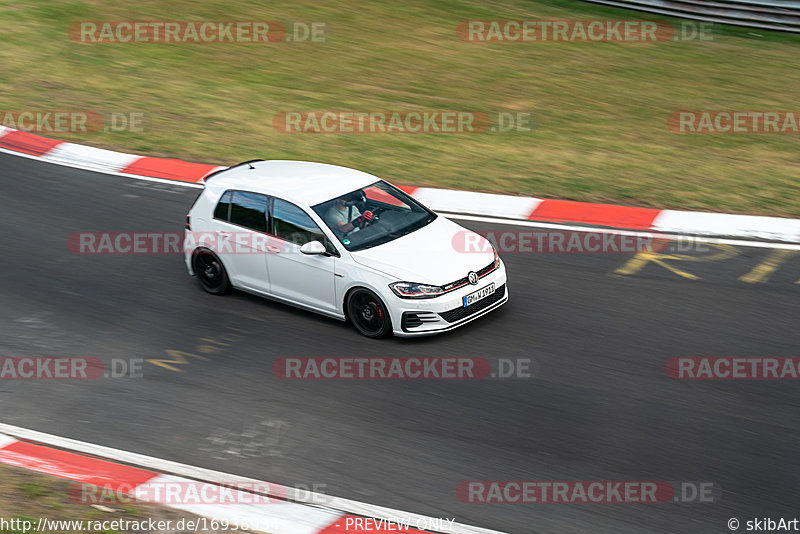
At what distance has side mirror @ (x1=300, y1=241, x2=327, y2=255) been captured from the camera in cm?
959

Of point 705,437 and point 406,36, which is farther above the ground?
point 406,36

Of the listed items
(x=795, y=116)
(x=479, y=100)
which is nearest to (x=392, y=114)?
(x=479, y=100)

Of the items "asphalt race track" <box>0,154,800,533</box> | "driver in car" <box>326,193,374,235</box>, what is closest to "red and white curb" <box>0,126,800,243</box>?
"asphalt race track" <box>0,154,800,533</box>

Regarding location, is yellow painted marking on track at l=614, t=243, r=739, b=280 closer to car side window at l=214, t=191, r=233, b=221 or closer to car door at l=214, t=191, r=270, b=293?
car door at l=214, t=191, r=270, b=293

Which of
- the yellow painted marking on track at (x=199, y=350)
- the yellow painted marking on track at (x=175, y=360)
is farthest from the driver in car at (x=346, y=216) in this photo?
the yellow painted marking on track at (x=175, y=360)

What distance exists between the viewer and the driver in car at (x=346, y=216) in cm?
980

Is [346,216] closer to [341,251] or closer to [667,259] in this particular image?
[341,251]

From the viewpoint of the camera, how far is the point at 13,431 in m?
8.43

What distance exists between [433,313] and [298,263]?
1.66 m

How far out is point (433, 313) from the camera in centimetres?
930

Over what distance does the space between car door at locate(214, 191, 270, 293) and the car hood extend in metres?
1.32

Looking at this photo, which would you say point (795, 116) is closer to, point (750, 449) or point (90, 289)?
point (750, 449)

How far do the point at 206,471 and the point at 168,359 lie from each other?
2164 millimetres

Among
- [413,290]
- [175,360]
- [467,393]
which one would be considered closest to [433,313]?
[413,290]
